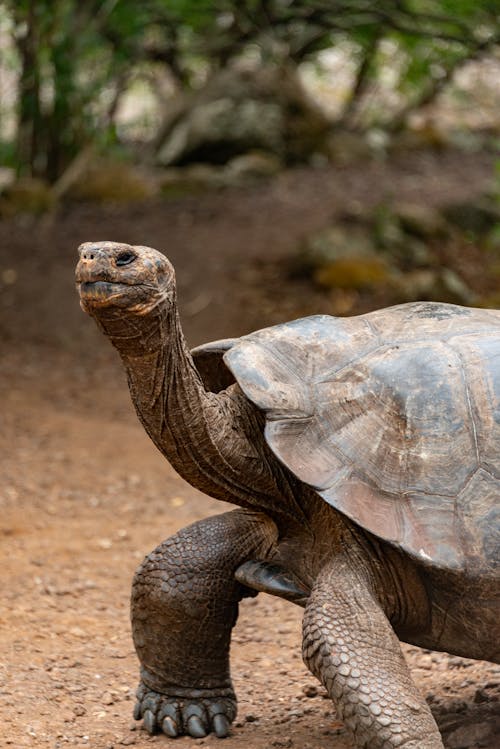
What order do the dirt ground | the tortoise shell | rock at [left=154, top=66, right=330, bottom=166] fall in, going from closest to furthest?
the tortoise shell
the dirt ground
rock at [left=154, top=66, right=330, bottom=166]

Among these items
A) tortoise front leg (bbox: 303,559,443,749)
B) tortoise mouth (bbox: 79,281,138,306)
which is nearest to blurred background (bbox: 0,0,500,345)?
tortoise front leg (bbox: 303,559,443,749)

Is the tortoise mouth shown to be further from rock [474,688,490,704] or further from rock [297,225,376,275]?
rock [297,225,376,275]

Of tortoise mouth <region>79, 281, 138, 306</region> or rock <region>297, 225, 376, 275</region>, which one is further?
rock <region>297, 225, 376, 275</region>

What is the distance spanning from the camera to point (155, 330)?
316 cm

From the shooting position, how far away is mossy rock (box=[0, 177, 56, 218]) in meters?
12.6

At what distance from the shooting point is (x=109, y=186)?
13.8 m

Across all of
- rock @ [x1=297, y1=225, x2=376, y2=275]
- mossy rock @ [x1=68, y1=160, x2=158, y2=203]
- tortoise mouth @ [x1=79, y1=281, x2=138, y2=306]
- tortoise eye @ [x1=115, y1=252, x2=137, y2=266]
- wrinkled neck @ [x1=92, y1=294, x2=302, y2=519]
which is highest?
tortoise eye @ [x1=115, y1=252, x2=137, y2=266]

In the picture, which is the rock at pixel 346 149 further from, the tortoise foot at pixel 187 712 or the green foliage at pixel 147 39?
the tortoise foot at pixel 187 712

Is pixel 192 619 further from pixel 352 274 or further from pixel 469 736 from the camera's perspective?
pixel 352 274

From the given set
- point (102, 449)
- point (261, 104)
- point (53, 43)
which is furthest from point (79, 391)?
point (261, 104)

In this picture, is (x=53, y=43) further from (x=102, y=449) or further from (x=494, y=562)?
(x=494, y=562)

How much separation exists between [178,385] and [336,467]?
21.9 inches

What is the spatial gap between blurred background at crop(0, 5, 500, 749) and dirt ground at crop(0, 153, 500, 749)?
0.07 ft

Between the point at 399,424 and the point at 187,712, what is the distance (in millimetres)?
1378
